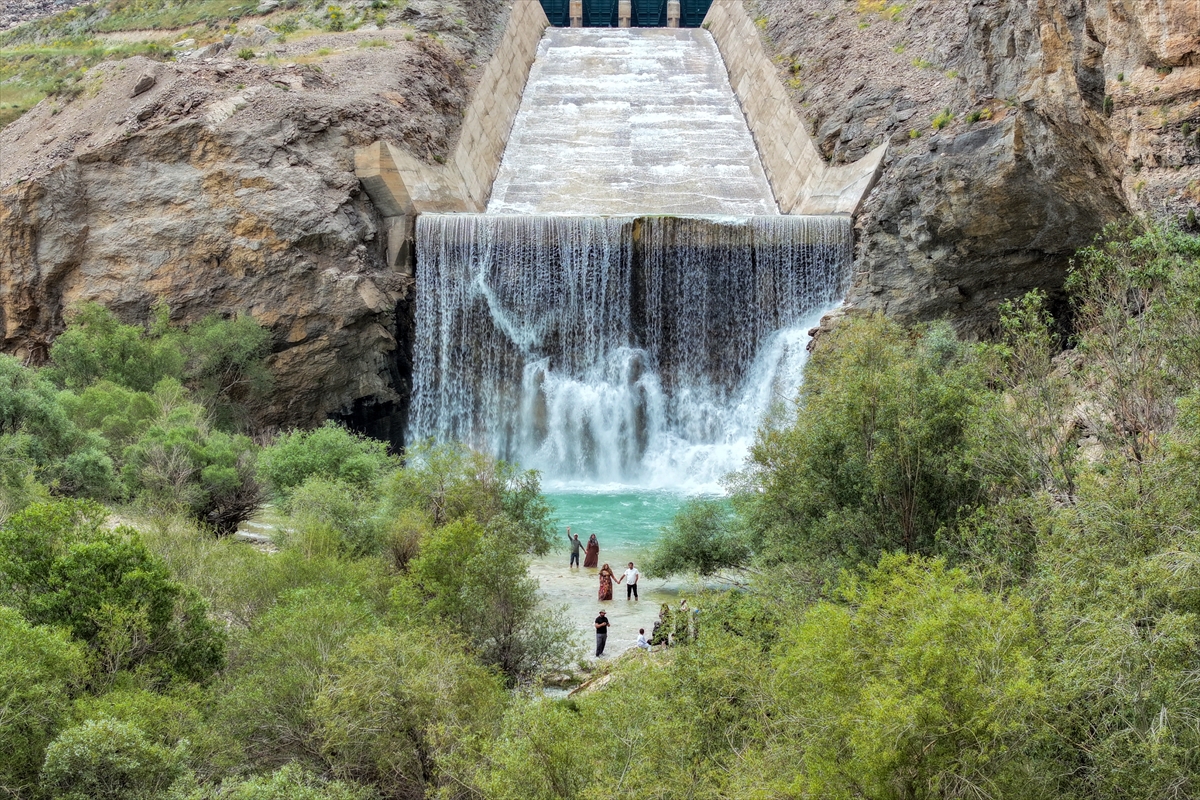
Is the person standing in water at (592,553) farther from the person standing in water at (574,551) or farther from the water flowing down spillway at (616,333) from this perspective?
the water flowing down spillway at (616,333)

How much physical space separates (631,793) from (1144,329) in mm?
8521

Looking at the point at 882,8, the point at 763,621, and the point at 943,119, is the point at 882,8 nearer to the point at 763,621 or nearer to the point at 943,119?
the point at 943,119

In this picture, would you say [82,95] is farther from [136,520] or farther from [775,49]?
[775,49]

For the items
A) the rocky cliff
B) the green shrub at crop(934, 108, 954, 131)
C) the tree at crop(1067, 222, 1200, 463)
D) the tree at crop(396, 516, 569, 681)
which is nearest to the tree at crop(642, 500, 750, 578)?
the tree at crop(396, 516, 569, 681)

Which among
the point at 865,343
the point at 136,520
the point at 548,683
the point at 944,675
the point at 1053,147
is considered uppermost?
the point at 1053,147

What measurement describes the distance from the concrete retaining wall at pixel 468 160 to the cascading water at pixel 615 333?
1.21m

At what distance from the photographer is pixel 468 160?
4025cm

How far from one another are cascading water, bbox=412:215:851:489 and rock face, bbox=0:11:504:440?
1.90m

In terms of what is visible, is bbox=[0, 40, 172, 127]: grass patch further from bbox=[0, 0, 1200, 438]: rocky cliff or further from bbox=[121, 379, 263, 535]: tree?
bbox=[121, 379, 263, 535]: tree

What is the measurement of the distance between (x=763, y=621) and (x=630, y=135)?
113ft

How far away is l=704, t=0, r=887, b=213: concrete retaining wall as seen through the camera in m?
34.7

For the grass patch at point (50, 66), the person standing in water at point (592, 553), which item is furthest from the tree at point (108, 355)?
the person standing in water at point (592, 553)

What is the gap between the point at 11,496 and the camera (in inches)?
729

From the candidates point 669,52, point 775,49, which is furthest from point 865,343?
point 669,52
